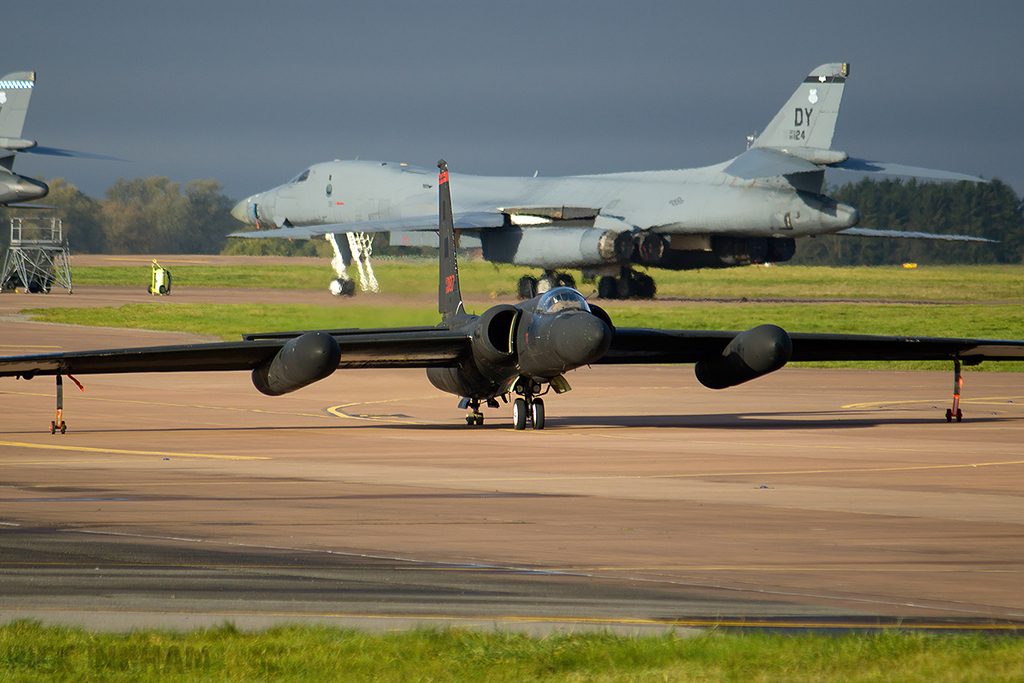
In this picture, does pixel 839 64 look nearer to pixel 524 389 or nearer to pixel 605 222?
pixel 605 222

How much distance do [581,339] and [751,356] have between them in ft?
10.5

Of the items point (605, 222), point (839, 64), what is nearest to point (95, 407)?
point (605, 222)

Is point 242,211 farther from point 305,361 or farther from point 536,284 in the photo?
point 305,361

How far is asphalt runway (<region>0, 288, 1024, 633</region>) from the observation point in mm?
6836

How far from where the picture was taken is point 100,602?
6801 millimetres

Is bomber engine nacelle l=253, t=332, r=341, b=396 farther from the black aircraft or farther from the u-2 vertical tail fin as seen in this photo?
the u-2 vertical tail fin

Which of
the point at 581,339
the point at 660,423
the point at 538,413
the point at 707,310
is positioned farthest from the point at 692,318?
the point at 581,339

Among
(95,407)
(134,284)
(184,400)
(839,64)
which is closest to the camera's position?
(95,407)

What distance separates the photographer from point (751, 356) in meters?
18.3

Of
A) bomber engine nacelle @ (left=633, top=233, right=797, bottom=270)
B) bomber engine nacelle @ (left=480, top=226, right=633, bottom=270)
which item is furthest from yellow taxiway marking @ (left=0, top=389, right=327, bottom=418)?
bomber engine nacelle @ (left=633, top=233, right=797, bottom=270)

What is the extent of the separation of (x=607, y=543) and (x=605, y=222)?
4054cm

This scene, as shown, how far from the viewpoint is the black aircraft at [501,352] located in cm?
1658

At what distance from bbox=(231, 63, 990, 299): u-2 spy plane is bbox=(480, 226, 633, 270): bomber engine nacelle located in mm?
41

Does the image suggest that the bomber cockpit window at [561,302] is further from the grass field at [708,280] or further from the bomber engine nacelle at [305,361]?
the grass field at [708,280]
